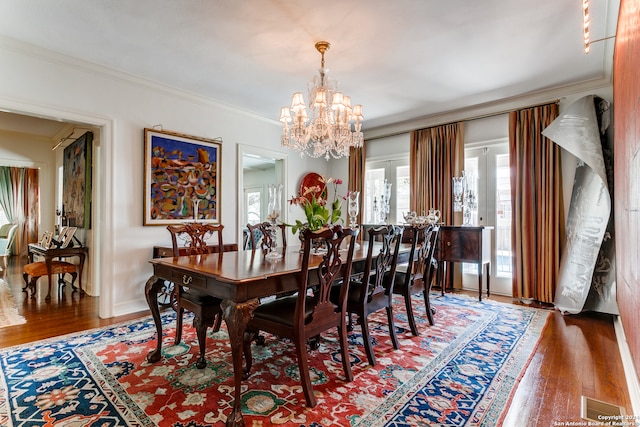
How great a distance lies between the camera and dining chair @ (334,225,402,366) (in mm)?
2227

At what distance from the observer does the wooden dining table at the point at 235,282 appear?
1.59 m

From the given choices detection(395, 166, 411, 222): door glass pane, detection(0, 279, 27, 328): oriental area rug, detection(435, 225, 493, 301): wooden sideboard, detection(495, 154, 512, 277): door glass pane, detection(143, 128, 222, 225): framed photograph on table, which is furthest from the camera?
detection(395, 166, 411, 222): door glass pane

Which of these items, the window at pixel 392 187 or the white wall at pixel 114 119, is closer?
the white wall at pixel 114 119

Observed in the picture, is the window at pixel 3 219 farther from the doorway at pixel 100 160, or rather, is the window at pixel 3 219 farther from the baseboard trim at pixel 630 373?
the baseboard trim at pixel 630 373

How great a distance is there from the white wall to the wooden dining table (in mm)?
1539

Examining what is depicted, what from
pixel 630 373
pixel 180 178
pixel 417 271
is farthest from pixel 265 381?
pixel 180 178

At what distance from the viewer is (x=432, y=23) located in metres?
2.50

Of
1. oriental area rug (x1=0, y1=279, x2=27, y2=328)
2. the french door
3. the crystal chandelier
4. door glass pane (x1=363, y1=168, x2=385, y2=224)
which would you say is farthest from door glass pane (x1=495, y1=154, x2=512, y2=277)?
oriental area rug (x1=0, y1=279, x2=27, y2=328)

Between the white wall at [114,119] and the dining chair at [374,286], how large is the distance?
8.61 feet

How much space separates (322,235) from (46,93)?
3171 millimetres

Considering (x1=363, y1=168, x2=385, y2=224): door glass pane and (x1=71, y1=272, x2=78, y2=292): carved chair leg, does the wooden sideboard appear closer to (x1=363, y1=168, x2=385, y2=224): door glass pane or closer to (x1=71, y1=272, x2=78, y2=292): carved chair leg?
(x1=363, y1=168, x2=385, y2=224): door glass pane

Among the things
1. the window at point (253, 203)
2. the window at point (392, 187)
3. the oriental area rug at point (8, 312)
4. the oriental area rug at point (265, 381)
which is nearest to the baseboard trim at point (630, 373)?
the oriental area rug at point (265, 381)

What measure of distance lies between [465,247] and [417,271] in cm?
142

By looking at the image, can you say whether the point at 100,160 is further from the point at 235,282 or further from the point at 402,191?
the point at 402,191
